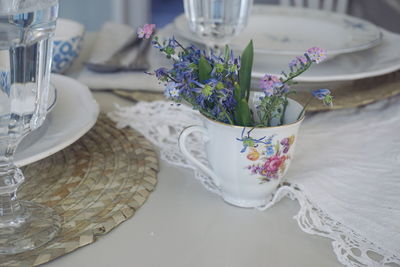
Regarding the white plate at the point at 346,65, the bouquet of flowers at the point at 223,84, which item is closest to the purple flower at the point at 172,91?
the bouquet of flowers at the point at 223,84

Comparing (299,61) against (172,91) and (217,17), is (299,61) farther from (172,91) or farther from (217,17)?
(217,17)

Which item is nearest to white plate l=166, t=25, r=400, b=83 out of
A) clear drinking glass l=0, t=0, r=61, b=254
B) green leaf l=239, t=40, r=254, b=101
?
green leaf l=239, t=40, r=254, b=101

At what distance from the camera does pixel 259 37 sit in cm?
93

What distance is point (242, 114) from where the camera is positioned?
1.64 feet

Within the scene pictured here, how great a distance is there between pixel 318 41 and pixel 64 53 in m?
0.40

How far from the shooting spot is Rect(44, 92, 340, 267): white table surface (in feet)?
1.47

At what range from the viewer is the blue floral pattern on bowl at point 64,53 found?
0.78 meters

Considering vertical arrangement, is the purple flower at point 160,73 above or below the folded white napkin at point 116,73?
above

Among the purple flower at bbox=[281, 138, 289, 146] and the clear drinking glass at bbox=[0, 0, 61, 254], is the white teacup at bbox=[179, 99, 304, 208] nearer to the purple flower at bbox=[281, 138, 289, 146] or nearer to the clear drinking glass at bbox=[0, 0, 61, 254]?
the purple flower at bbox=[281, 138, 289, 146]

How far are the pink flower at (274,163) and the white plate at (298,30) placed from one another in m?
0.33

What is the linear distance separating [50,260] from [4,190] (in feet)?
0.25

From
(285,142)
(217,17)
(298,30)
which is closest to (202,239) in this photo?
(285,142)

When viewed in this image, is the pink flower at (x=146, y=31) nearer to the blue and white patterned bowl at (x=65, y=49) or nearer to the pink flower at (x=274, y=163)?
the pink flower at (x=274, y=163)

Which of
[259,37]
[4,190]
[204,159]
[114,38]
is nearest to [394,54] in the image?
[259,37]
